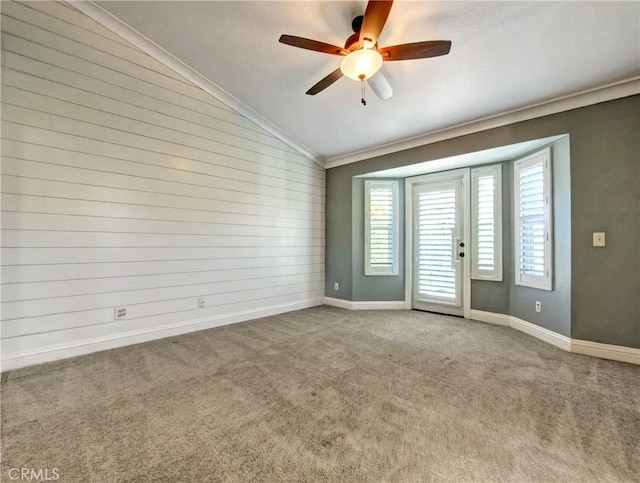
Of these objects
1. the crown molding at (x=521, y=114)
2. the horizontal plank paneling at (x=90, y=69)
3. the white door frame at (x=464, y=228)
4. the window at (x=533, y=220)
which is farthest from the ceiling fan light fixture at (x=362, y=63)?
the white door frame at (x=464, y=228)

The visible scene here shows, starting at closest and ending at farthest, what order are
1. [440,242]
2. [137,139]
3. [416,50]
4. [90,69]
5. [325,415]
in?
[325,415] < [416,50] < [90,69] < [137,139] < [440,242]

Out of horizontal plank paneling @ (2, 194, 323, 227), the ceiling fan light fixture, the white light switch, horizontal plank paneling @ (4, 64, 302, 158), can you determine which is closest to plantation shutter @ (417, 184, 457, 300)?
the white light switch

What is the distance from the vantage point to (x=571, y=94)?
2824 mm

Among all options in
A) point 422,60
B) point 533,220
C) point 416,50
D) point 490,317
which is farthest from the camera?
point 490,317

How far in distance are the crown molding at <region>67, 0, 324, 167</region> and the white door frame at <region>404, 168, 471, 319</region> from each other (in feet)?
6.72

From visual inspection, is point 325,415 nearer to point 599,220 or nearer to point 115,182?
point 115,182

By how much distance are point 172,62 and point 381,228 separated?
361 centimetres

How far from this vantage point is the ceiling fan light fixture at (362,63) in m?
1.98

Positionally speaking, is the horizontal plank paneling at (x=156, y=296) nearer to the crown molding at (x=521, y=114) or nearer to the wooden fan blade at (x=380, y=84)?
the crown molding at (x=521, y=114)

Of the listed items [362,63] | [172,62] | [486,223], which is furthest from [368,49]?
[486,223]

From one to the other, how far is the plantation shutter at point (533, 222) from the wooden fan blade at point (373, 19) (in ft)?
8.51

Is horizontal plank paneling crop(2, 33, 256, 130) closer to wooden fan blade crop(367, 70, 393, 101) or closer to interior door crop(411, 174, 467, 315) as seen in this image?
wooden fan blade crop(367, 70, 393, 101)

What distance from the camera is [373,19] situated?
1784 mm

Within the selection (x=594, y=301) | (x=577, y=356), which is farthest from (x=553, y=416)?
(x=594, y=301)
